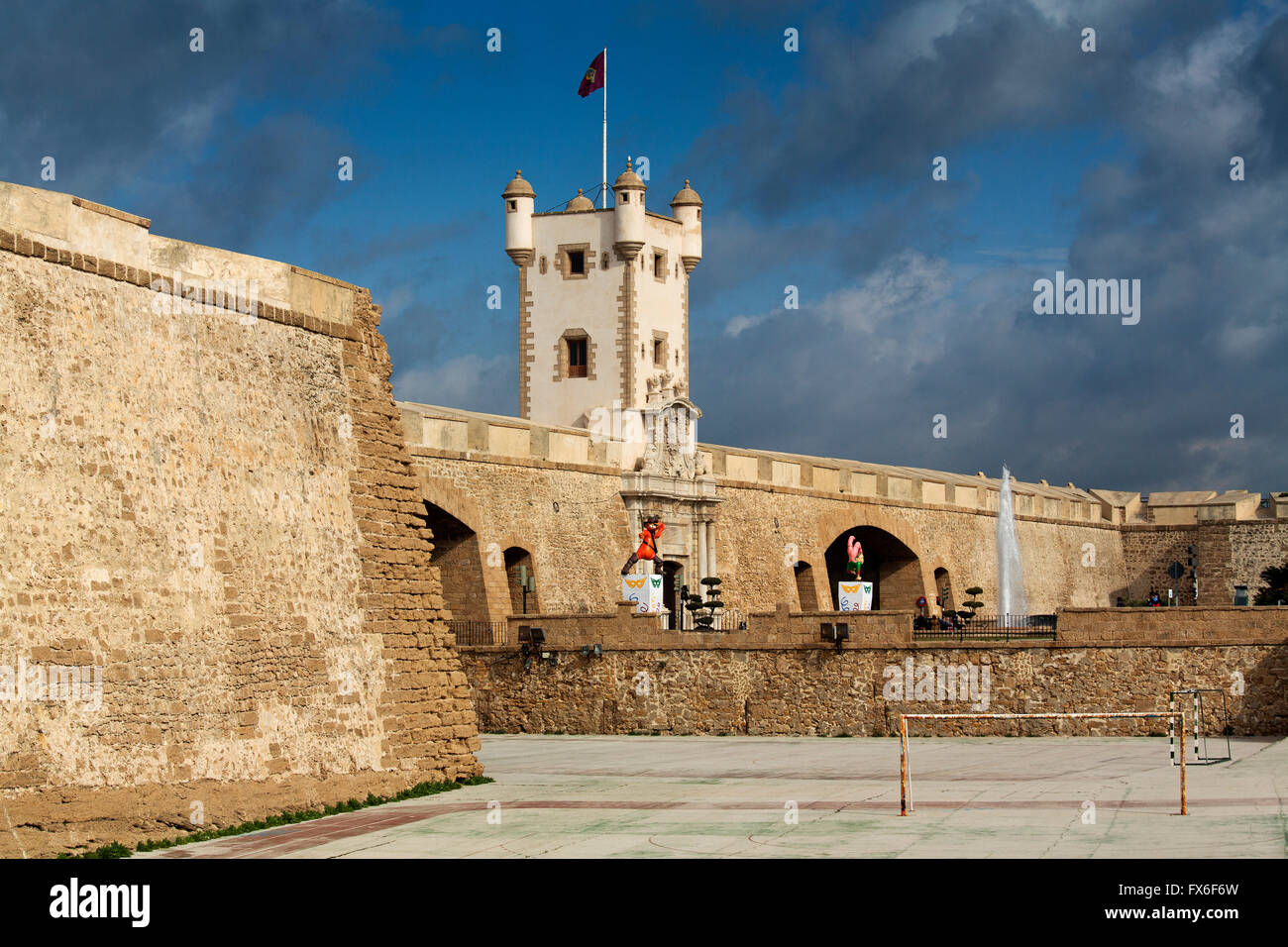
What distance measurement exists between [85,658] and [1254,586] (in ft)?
147

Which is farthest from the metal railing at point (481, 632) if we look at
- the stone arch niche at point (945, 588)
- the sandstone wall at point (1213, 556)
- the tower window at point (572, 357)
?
the sandstone wall at point (1213, 556)

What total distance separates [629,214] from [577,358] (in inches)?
151

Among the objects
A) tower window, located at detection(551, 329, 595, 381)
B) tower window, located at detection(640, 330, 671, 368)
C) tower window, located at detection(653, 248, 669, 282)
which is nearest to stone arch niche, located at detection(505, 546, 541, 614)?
tower window, located at detection(551, 329, 595, 381)

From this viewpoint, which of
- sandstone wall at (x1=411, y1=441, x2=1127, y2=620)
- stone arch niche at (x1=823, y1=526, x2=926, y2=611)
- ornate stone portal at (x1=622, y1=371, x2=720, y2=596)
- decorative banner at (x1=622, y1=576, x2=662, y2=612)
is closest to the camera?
sandstone wall at (x1=411, y1=441, x2=1127, y2=620)

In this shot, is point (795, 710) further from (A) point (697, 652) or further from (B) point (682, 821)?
(B) point (682, 821)

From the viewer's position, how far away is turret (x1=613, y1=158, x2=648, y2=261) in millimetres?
40844

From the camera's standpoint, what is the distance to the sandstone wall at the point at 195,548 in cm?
1377

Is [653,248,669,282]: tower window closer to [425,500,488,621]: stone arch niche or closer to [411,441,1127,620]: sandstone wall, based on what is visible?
[411,441,1127,620]: sandstone wall

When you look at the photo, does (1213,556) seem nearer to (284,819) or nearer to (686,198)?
(686,198)

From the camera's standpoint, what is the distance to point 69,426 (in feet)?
47.0

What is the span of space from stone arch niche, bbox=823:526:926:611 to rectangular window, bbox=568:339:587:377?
8.70 meters

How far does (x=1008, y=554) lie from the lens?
49.0 meters
